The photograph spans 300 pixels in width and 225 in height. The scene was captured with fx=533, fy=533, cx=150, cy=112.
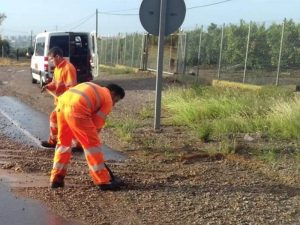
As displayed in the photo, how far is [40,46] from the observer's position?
66.9 feet

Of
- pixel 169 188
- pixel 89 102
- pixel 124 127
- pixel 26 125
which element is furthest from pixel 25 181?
pixel 26 125

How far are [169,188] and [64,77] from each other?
3602 millimetres

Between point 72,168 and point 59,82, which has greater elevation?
point 59,82

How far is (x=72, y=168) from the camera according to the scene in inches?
292

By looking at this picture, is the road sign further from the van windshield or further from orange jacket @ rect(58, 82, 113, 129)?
the van windshield

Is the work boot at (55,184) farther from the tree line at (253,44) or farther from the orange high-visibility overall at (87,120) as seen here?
the tree line at (253,44)

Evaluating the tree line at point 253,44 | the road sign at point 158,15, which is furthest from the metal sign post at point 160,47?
the tree line at point 253,44

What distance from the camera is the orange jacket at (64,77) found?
9.02m

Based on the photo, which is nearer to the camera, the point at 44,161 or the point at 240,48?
the point at 44,161

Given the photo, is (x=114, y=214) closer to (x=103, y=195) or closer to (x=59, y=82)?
(x=103, y=195)

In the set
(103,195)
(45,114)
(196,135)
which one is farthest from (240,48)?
(103,195)

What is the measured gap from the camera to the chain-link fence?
1800cm

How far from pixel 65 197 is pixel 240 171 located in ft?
7.88

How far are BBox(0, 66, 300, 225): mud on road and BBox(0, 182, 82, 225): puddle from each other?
0.14 metres
